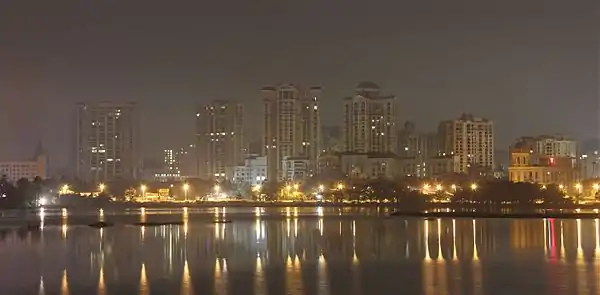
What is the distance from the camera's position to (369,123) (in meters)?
135

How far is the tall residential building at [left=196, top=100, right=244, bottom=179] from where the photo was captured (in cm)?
14388

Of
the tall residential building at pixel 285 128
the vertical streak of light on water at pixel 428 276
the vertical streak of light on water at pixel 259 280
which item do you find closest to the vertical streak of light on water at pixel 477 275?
the vertical streak of light on water at pixel 428 276

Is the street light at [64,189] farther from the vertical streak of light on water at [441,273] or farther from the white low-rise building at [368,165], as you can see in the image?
the vertical streak of light on water at [441,273]

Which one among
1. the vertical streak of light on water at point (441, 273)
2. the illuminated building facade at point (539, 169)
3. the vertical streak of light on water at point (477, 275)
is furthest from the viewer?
the illuminated building facade at point (539, 169)

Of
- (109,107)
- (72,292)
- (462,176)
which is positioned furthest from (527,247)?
(109,107)

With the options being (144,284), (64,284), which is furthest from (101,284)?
(144,284)

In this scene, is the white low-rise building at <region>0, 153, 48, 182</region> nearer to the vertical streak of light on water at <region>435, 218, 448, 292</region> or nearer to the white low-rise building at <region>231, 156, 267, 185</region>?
the white low-rise building at <region>231, 156, 267, 185</region>

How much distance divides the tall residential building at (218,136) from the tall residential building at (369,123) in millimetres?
20086

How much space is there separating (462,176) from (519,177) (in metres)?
12.0

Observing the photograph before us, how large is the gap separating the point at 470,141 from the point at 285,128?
91.6 feet

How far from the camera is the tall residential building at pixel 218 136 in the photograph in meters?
144

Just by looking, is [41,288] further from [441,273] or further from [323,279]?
[441,273]

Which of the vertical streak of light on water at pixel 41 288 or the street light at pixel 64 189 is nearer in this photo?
the vertical streak of light on water at pixel 41 288

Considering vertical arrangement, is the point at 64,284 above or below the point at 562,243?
below
